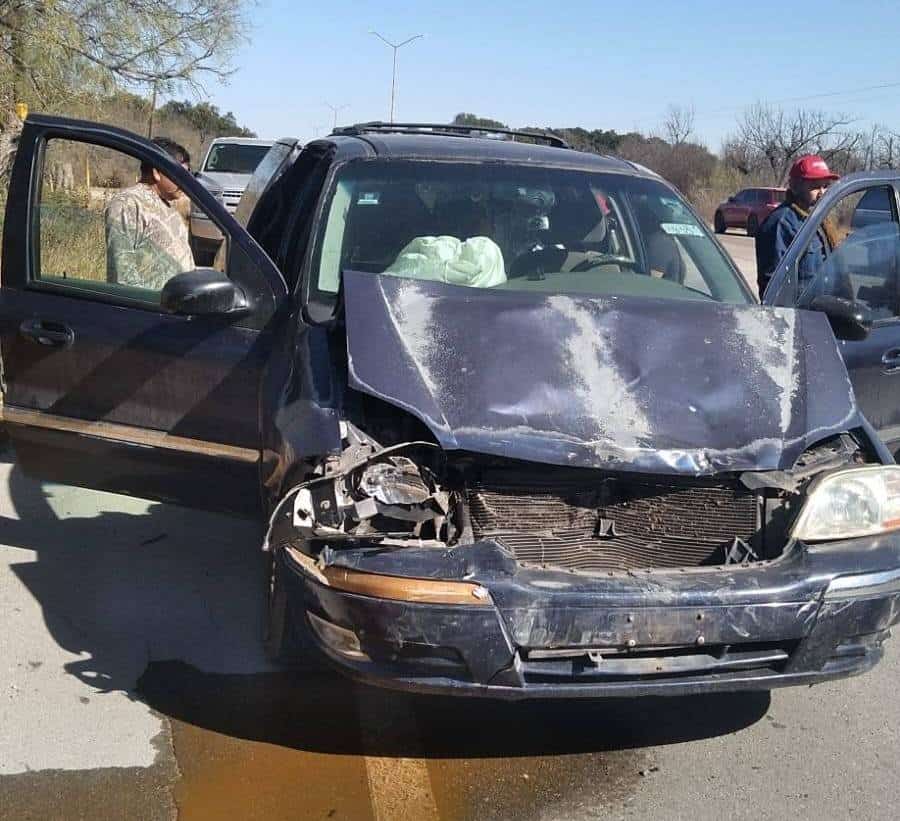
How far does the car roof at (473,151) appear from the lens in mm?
4512

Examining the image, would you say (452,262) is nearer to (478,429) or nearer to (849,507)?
(478,429)

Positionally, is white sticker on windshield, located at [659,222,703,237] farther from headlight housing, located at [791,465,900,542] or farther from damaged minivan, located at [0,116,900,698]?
headlight housing, located at [791,465,900,542]

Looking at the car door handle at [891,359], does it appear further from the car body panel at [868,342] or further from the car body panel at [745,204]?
the car body panel at [745,204]

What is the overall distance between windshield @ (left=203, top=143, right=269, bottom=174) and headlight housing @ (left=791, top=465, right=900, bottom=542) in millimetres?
14701

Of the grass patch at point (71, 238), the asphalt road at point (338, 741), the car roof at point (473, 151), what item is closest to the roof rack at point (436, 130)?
the car roof at point (473, 151)

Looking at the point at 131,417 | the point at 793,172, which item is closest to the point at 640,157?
the point at 793,172

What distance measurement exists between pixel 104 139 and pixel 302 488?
2003mm

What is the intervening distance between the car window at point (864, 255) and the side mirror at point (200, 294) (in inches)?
97.5

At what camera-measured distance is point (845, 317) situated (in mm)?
4219

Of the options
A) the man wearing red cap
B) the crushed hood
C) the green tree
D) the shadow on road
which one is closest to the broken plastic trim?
the crushed hood

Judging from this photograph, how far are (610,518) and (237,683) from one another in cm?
150

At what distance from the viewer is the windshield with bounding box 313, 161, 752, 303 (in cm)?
421

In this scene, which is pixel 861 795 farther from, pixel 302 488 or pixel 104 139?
pixel 104 139

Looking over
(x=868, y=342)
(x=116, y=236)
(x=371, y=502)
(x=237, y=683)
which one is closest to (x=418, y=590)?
(x=371, y=502)
